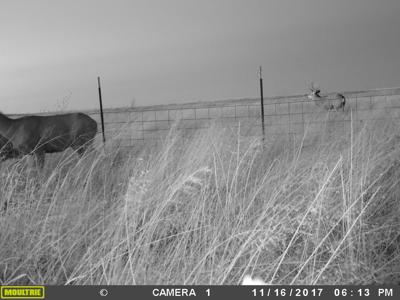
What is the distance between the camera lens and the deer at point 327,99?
7117 millimetres

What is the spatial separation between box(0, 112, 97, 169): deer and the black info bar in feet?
13.4

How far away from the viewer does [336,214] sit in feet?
6.91

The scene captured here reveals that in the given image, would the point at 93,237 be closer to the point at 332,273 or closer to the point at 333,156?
the point at 332,273

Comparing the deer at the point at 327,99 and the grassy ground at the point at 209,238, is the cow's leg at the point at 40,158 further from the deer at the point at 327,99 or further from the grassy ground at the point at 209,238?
the deer at the point at 327,99

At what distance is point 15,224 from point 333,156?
87.6 inches

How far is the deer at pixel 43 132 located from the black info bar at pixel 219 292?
409 centimetres

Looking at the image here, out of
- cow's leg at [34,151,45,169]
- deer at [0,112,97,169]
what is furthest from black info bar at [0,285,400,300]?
deer at [0,112,97,169]

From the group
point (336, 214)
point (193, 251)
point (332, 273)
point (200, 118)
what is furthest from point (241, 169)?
point (200, 118)

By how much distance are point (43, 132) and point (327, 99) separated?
15.4 feet

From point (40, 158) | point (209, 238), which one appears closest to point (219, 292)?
point (209, 238)

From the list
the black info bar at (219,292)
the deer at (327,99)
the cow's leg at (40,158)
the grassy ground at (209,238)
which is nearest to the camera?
the black info bar at (219,292)

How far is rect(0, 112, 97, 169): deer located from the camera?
568 cm

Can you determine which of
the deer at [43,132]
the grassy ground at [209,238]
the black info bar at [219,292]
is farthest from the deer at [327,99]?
the black info bar at [219,292]

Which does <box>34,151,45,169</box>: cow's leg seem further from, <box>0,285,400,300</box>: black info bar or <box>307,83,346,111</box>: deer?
<box>307,83,346,111</box>: deer
